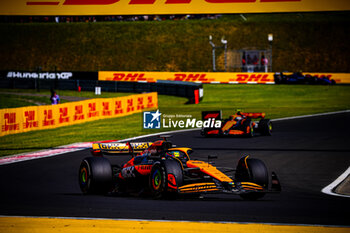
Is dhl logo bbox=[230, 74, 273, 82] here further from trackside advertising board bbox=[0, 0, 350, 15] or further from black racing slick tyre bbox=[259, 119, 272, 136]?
trackside advertising board bbox=[0, 0, 350, 15]

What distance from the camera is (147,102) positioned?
39.3 meters

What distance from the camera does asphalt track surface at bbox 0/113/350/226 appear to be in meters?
9.73

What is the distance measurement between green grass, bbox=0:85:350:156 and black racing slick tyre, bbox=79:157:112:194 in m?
9.16

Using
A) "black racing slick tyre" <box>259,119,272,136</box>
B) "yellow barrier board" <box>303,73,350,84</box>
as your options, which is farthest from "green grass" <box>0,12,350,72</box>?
"black racing slick tyre" <box>259,119,272,136</box>

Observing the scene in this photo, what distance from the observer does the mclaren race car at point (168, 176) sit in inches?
430

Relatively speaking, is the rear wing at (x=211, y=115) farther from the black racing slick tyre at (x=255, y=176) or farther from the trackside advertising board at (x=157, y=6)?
the black racing slick tyre at (x=255, y=176)

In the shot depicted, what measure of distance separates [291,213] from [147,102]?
97.7 ft

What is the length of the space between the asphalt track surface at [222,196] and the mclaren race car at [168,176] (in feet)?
0.76

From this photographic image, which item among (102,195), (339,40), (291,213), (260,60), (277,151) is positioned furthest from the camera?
(339,40)

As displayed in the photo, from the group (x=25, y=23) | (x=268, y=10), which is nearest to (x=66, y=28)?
(x=25, y=23)

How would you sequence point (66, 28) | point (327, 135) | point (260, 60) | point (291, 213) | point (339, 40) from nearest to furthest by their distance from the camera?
point (291, 213) → point (327, 135) → point (260, 60) → point (339, 40) → point (66, 28)

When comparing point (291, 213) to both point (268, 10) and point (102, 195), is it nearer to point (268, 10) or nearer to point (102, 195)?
point (102, 195)

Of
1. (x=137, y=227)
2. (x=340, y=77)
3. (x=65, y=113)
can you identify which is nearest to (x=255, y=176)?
(x=137, y=227)

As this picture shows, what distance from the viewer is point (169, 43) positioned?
250 ft
